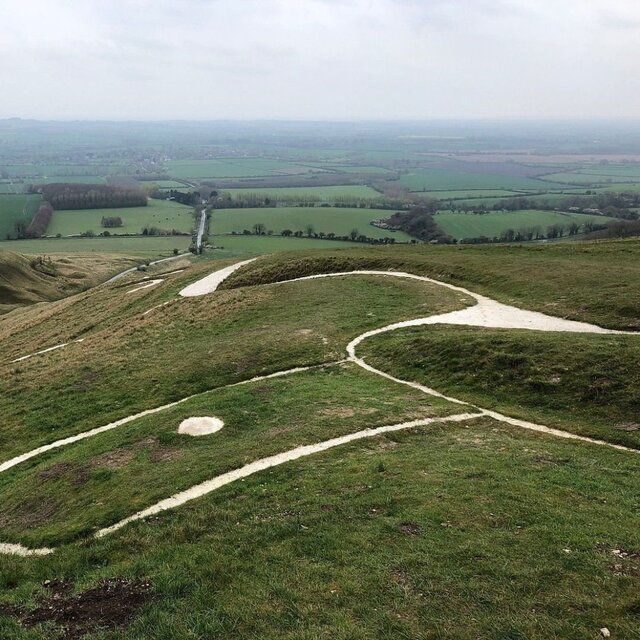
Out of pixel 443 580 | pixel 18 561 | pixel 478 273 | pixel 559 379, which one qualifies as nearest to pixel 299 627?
pixel 443 580

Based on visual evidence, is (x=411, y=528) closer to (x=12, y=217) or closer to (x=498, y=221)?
(x=498, y=221)

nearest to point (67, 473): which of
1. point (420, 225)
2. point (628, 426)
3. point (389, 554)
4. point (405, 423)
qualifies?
point (405, 423)

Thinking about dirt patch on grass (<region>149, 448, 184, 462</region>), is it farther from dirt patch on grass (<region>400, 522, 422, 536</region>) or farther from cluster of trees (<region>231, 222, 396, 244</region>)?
cluster of trees (<region>231, 222, 396, 244</region>)

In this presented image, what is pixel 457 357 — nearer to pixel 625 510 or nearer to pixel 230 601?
pixel 625 510

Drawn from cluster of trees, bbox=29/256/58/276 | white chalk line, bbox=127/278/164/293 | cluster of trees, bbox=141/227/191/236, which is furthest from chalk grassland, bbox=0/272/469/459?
cluster of trees, bbox=141/227/191/236

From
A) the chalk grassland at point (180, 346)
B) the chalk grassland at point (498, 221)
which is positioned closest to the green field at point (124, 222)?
the chalk grassland at point (498, 221)
